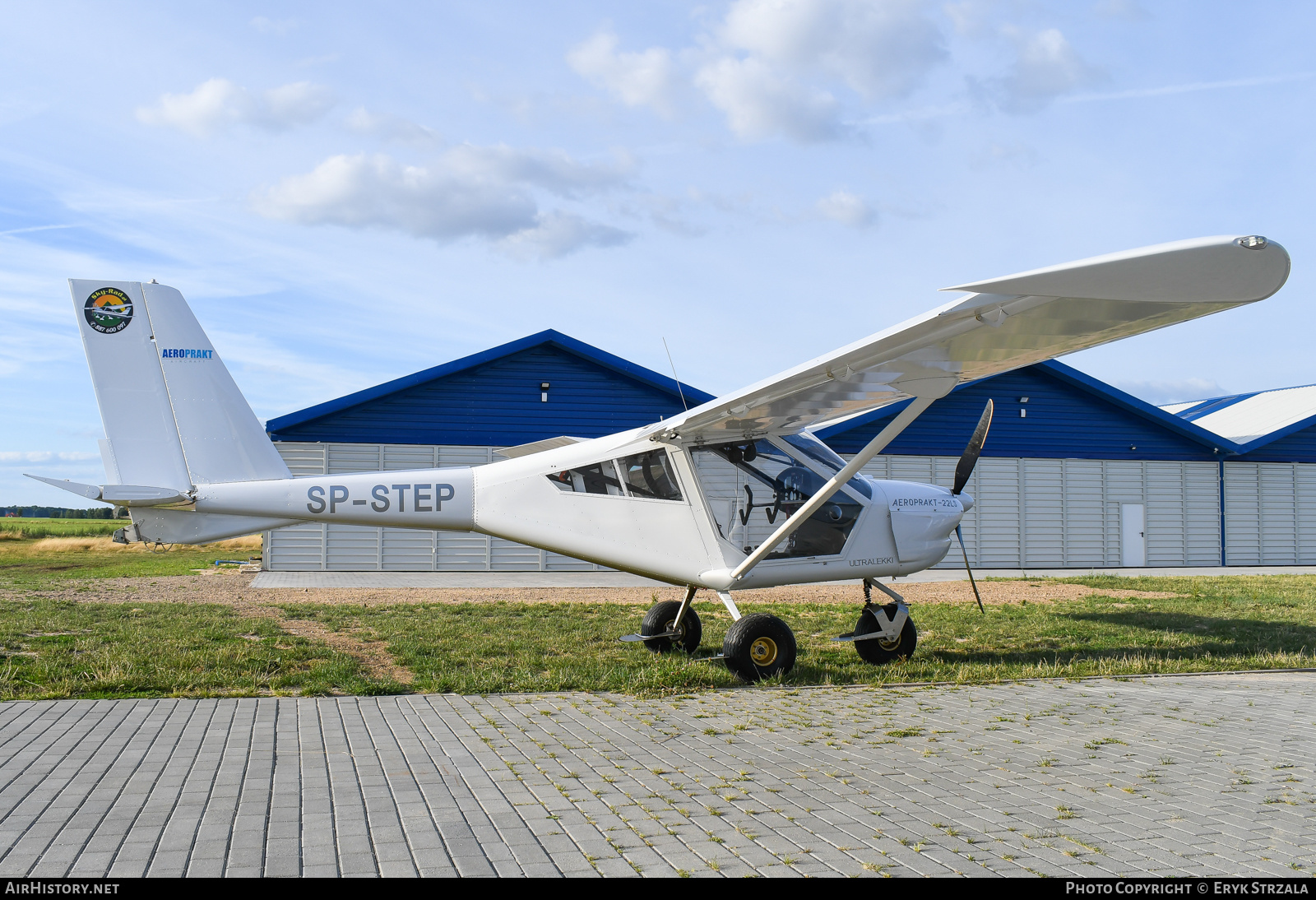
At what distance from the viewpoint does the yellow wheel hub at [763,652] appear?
830 centimetres

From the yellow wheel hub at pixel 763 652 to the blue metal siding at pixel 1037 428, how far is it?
54.3 ft

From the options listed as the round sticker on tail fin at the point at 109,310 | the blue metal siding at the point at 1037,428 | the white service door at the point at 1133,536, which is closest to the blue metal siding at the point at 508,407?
the blue metal siding at the point at 1037,428

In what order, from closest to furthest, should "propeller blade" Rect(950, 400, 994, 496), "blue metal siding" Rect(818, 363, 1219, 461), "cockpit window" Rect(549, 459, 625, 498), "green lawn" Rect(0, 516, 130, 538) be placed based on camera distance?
1. "cockpit window" Rect(549, 459, 625, 498)
2. "propeller blade" Rect(950, 400, 994, 496)
3. "blue metal siding" Rect(818, 363, 1219, 461)
4. "green lawn" Rect(0, 516, 130, 538)

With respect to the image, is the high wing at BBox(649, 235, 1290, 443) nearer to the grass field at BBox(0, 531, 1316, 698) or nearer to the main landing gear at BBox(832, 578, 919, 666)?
the main landing gear at BBox(832, 578, 919, 666)

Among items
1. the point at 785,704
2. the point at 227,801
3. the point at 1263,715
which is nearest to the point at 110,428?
the point at 227,801

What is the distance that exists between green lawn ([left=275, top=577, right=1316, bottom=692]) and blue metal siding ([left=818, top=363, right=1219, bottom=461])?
901cm

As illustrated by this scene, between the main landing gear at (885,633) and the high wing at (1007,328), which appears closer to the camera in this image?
the high wing at (1007,328)

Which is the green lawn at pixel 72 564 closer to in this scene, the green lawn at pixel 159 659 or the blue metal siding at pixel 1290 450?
the green lawn at pixel 159 659

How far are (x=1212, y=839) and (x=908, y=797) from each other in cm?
135

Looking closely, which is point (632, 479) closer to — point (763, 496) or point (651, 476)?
point (651, 476)

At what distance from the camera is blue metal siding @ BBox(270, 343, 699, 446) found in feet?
71.3

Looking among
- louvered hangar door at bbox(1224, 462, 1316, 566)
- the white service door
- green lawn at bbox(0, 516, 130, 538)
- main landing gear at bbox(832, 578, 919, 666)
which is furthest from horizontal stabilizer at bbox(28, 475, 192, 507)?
louvered hangar door at bbox(1224, 462, 1316, 566)

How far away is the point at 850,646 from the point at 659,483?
11.8ft

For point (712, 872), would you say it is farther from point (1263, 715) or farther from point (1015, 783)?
point (1263, 715)
